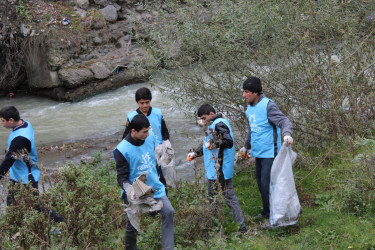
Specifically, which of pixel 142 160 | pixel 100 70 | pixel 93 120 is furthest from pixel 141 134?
pixel 100 70

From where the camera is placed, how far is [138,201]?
4.20m

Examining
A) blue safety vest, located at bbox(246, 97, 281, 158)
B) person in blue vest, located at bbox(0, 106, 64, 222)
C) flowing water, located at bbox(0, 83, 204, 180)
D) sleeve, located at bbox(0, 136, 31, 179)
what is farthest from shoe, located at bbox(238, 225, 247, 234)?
flowing water, located at bbox(0, 83, 204, 180)

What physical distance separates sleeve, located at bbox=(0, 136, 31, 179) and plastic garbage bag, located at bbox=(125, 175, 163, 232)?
174cm

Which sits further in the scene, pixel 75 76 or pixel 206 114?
pixel 75 76

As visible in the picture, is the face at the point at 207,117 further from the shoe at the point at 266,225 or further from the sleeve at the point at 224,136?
the shoe at the point at 266,225

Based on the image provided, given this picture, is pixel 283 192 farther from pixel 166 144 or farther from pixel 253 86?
pixel 166 144

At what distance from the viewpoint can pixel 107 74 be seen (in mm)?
14492

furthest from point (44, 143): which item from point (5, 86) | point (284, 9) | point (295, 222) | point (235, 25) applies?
point (295, 222)

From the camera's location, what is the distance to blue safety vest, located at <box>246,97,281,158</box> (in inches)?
196

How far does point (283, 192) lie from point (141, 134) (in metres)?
1.69

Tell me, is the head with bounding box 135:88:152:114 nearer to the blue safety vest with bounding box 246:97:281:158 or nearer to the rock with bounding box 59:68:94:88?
the blue safety vest with bounding box 246:97:281:158

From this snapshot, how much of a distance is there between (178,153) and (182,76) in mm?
2876

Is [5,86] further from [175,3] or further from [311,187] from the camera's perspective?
[311,187]

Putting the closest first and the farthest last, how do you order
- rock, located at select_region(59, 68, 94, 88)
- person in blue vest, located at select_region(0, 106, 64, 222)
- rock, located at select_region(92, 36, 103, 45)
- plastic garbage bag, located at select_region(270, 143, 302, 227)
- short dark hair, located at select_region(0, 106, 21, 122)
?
plastic garbage bag, located at select_region(270, 143, 302, 227)
person in blue vest, located at select_region(0, 106, 64, 222)
short dark hair, located at select_region(0, 106, 21, 122)
rock, located at select_region(59, 68, 94, 88)
rock, located at select_region(92, 36, 103, 45)
